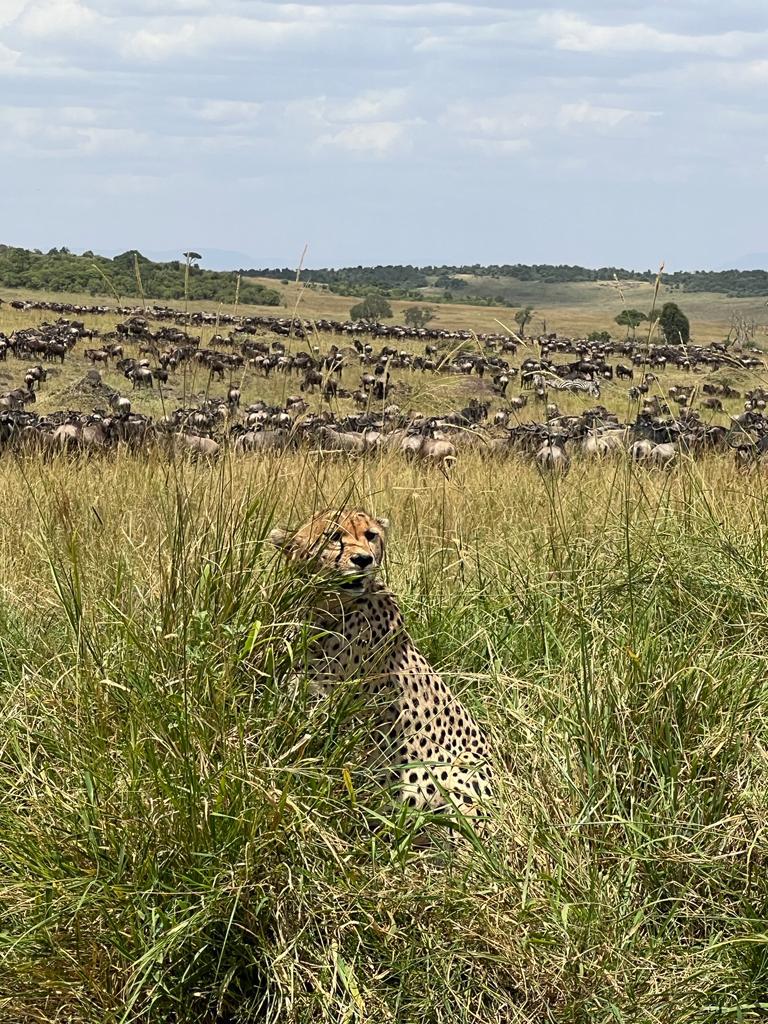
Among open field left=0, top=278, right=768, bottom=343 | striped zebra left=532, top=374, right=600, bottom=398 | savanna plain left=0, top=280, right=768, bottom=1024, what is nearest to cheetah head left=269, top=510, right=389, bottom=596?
savanna plain left=0, top=280, right=768, bottom=1024

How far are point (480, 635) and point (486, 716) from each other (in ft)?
1.78

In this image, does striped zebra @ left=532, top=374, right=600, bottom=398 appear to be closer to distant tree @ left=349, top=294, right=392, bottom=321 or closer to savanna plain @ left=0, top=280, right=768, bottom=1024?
savanna plain @ left=0, top=280, right=768, bottom=1024

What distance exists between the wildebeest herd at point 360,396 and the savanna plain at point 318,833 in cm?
83

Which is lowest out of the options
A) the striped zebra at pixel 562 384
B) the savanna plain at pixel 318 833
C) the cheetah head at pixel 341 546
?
the savanna plain at pixel 318 833

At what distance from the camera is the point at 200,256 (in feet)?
14.0

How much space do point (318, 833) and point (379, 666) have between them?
65cm

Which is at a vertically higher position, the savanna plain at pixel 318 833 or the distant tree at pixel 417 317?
the savanna plain at pixel 318 833

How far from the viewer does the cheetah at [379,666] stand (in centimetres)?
373

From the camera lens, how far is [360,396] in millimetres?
23438

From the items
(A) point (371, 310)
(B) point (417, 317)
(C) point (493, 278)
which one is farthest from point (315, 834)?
(C) point (493, 278)

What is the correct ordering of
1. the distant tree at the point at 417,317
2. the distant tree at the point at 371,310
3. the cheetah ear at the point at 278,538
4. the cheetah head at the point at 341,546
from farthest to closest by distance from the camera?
Result: the distant tree at the point at 371,310, the distant tree at the point at 417,317, the cheetah ear at the point at 278,538, the cheetah head at the point at 341,546

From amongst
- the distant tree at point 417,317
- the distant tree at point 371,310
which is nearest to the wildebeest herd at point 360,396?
the distant tree at point 417,317

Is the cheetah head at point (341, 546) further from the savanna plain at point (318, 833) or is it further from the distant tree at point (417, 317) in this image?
the distant tree at point (417, 317)

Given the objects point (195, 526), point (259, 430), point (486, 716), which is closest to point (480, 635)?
point (486, 716)
